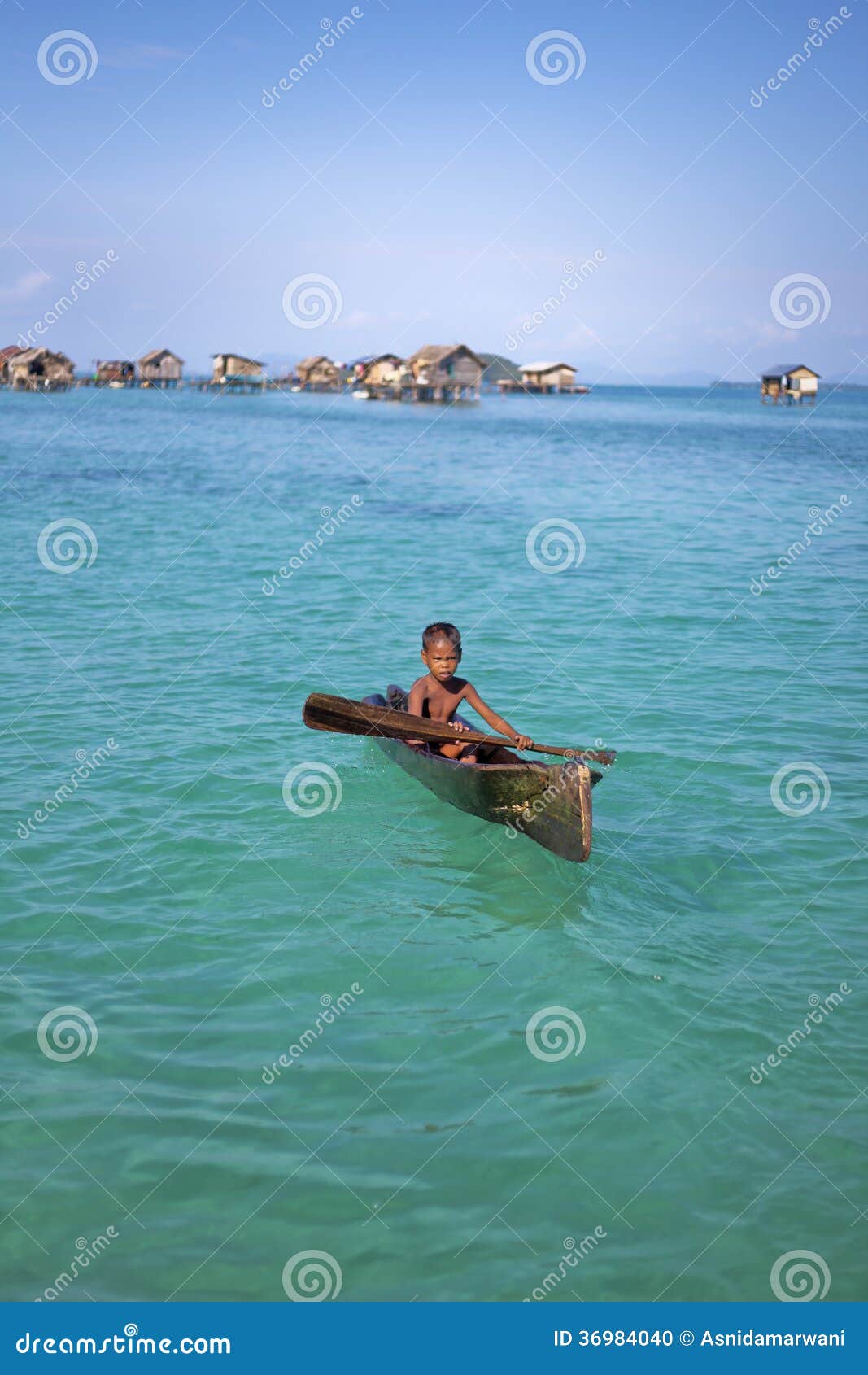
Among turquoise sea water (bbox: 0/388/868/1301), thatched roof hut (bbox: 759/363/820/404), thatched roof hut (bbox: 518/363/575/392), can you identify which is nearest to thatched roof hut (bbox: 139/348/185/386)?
thatched roof hut (bbox: 518/363/575/392)

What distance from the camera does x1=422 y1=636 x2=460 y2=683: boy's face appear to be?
833cm

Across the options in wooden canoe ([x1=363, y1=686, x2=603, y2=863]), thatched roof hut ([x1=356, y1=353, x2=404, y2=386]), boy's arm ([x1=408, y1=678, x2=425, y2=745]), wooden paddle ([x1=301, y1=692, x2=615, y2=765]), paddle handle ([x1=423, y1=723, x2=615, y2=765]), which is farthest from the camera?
thatched roof hut ([x1=356, y1=353, x2=404, y2=386])

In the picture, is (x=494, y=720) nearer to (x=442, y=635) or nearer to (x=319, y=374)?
(x=442, y=635)

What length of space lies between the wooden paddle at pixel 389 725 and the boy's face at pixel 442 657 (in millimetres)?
374

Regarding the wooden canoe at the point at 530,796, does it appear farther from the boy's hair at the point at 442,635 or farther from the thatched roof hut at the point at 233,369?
the thatched roof hut at the point at 233,369

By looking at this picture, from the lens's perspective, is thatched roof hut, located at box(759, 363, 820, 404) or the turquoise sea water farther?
thatched roof hut, located at box(759, 363, 820, 404)

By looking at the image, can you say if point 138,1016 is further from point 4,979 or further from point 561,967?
point 561,967

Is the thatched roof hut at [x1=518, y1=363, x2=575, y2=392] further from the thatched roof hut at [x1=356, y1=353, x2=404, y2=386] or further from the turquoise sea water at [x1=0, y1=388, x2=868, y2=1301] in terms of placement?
the turquoise sea water at [x1=0, y1=388, x2=868, y2=1301]

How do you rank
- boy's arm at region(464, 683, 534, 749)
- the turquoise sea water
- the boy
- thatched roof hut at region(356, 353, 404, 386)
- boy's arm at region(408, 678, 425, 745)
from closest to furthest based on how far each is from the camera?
the turquoise sea water, boy's arm at region(464, 683, 534, 749), the boy, boy's arm at region(408, 678, 425, 745), thatched roof hut at region(356, 353, 404, 386)

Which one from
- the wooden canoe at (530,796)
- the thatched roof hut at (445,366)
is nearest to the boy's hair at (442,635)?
the wooden canoe at (530,796)

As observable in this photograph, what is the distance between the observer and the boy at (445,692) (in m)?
8.32

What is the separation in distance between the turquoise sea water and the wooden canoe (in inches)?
10.7

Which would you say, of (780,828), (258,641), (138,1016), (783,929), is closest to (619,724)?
(780,828)

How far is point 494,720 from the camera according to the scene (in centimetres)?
820
